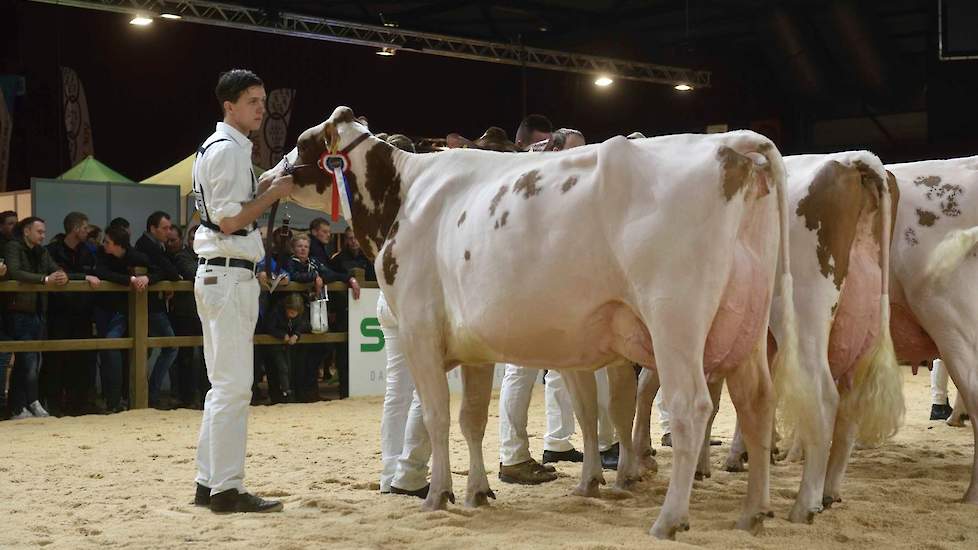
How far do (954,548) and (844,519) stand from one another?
0.63 meters

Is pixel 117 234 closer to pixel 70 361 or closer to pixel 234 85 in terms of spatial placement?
pixel 70 361

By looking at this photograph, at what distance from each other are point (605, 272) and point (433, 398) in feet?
3.93

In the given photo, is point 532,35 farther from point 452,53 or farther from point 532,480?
point 532,480

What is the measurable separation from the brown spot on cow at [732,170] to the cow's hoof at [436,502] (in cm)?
199

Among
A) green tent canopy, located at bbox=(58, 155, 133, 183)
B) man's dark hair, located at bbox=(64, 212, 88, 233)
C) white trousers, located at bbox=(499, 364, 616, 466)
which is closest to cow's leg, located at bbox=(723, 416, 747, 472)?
white trousers, located at bbox=(499, 364, 616, 466)

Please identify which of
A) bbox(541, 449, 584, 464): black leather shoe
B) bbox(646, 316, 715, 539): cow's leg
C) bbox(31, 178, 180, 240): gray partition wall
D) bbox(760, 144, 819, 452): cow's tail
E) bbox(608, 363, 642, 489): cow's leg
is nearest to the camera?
bbox(646, 316, 715, 539): cow's leg

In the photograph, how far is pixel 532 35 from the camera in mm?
19734

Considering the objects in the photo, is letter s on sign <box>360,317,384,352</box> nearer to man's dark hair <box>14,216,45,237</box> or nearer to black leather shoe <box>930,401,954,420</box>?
man's dark hair <box>14,216,45,237</box>

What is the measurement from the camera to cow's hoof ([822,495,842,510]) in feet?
16.6

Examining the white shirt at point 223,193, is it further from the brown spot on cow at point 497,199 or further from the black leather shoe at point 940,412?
the black leather shoe at point 940,412

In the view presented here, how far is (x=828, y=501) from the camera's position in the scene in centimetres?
509

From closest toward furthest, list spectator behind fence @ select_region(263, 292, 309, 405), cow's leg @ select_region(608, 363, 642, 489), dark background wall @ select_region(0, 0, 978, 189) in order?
cow's leg @ select_region(608, 363, 642, 489)
spectator behind fence @ select_region(263, 292, 309, 405)
dark background wall @ select_region(0, 0, 978, 189)

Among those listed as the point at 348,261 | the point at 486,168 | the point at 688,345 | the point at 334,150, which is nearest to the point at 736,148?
the point at 688,345

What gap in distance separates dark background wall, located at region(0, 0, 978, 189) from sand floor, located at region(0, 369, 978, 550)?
9412 mm
